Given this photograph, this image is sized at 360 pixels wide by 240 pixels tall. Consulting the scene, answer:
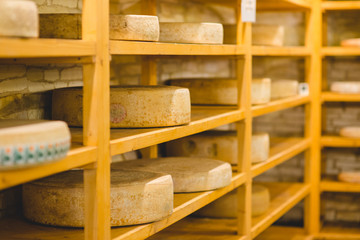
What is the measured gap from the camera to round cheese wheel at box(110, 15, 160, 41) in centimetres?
212

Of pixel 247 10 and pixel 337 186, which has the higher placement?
pixel 247 10

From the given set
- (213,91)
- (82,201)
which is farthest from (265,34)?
(82,201)

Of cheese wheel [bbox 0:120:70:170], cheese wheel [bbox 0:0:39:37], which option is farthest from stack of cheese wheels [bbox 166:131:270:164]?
cheese wheel [bbox 0:0:39:37]

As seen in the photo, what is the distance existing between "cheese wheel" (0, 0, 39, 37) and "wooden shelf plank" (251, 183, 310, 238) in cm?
217

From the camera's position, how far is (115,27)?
2137 millimetres

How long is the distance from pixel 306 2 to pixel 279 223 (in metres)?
2.01

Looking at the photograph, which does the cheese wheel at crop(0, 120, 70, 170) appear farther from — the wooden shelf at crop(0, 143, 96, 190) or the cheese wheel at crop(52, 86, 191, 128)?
the cheese wheel at crop(52, 86, 191, 128)

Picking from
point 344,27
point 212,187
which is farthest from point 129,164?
point 344,27

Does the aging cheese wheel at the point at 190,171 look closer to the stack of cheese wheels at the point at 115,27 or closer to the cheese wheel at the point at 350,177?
the stack of cheese wheels at the point at 115,27

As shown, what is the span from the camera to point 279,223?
522cm

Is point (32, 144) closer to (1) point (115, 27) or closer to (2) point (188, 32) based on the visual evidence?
(1) point (115, 27)

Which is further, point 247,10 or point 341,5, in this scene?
point 341,5

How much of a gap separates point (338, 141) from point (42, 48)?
11.5 feet

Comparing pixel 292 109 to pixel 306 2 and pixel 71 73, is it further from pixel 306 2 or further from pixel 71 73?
pixel 71 73
